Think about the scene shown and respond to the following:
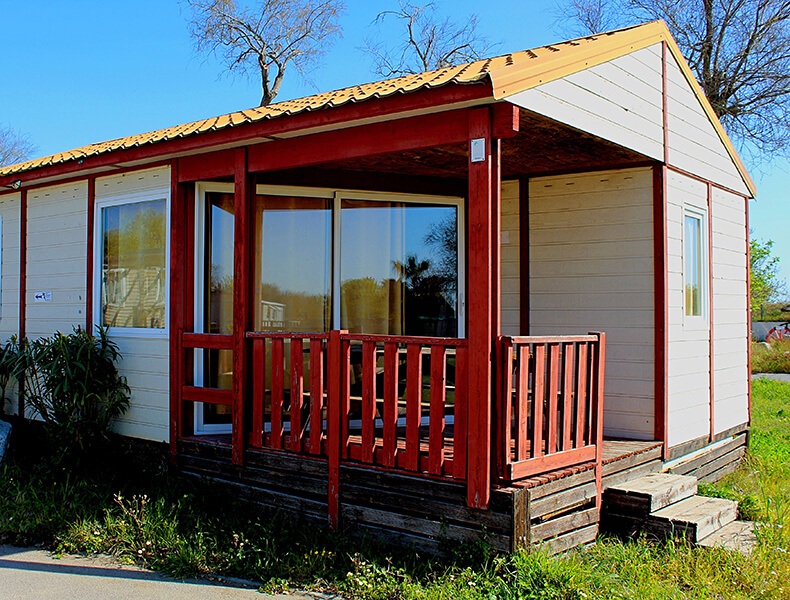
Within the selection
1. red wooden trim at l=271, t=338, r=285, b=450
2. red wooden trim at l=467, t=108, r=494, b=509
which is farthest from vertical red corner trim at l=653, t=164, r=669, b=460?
red wooden trim at l=271, t=338, r=285, b=450

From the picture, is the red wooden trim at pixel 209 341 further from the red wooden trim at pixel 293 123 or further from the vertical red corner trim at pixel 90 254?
the red wooden trim at pixel 293 123

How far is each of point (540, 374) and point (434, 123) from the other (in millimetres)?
1631

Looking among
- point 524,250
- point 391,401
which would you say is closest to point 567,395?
point 391,401

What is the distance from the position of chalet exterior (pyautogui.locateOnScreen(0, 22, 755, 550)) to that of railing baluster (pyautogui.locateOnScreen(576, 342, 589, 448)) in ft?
0.06

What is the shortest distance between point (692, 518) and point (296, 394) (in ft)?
8.87

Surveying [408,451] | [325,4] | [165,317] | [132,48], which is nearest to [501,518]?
[408,451]

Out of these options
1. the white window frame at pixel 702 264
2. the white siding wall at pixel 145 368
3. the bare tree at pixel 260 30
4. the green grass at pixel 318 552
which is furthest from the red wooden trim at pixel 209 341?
the bare tree at pixel 260 30

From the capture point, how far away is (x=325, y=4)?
926 inches

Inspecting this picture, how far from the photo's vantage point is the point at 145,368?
20.7 ft

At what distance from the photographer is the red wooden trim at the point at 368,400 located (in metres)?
4.64

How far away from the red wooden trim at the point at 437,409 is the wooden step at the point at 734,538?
175cm

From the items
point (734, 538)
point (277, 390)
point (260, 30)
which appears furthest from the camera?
point (260, 30)

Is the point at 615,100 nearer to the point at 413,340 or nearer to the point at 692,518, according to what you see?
the point at 413,340

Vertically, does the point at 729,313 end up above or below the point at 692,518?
above
